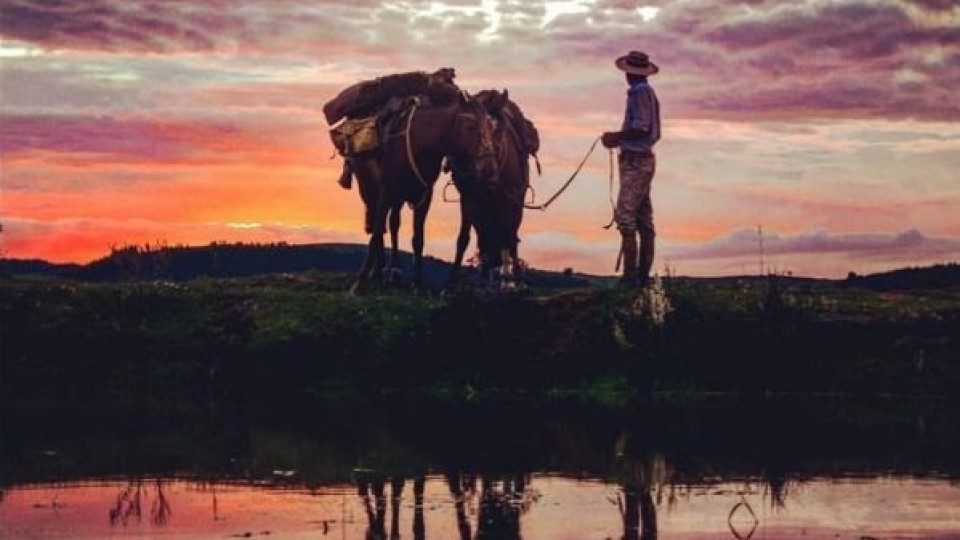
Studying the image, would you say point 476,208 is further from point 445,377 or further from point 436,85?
point 445,377

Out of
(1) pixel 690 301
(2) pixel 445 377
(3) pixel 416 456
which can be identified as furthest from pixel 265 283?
(3) pixel 416 456

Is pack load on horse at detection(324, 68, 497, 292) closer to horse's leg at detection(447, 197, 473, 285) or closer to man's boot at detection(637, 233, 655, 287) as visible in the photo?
horse's leg at detection(447, 197, 473, 285)

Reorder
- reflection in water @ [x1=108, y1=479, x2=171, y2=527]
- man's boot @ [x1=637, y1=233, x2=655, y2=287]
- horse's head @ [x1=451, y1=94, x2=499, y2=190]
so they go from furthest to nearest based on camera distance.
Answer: horse's head @ [x1=451, y1=94, x2=499, y2=190] → man's boot @ [x1=637, y1=233, x2=655, y2=287] → reflection in water @ [x1=108, y1=479, x2=171, y2=527]

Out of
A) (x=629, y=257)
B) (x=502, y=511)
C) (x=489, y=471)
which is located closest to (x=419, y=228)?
(x=629, y=257)

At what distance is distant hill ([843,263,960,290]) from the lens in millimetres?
28500

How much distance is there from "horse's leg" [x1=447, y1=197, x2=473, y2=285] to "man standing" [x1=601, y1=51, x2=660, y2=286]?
3250mm

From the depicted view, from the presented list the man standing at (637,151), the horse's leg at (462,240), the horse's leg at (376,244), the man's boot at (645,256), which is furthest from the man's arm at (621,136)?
the horse's leg at (376,244)

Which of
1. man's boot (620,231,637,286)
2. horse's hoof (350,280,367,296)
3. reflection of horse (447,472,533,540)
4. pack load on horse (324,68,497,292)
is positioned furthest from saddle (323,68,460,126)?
reflection of horse (447,472,533,540)

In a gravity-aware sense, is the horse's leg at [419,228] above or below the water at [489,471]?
above

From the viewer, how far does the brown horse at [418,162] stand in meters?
23.8

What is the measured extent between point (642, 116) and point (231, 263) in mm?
21050

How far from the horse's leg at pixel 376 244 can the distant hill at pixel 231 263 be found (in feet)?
17.2

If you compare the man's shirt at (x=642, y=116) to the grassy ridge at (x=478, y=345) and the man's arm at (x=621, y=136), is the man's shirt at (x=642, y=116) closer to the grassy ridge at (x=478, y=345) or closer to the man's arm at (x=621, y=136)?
the man's arm at (x=621, y=136)

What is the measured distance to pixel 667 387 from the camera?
818 inches
